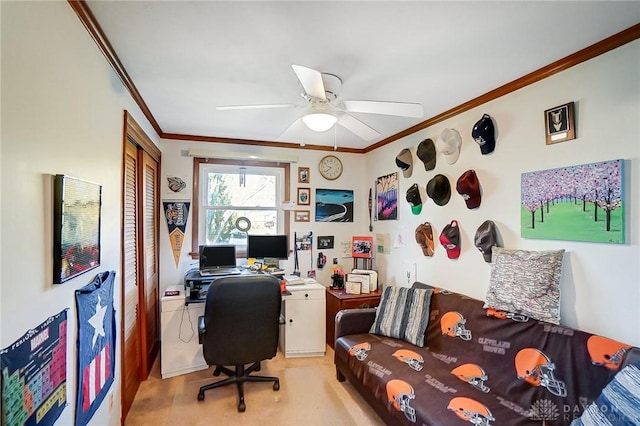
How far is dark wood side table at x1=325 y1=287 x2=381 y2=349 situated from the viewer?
3.25m

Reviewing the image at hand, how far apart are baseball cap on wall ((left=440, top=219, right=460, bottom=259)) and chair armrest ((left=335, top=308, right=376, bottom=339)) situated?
87cm

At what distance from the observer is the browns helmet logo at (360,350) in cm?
239

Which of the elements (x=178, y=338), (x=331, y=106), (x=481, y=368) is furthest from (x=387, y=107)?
(x=178, y=338)

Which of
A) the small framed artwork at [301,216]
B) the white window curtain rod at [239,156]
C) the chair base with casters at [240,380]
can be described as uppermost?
the white window curtain rod at [239,156]

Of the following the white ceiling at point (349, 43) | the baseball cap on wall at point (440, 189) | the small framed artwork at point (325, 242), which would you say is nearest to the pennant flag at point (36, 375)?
the white ceiling at point (349, 43)

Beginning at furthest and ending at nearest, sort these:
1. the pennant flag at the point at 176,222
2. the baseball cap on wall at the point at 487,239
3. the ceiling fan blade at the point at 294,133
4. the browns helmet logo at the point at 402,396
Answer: the pennant flag at the point at 176,222, the ceiling fan blade at the point at 294,133, the baseball cap on wall at the point at 487,239, the browns helmet logo at the point at 402,396

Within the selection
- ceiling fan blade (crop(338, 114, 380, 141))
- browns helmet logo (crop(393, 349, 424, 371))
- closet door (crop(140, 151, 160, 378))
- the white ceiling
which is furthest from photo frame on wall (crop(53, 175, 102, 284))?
browns helmet logo (crop(393, 349, 424, 371))

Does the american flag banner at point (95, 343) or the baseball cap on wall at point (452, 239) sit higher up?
the baseball cap on wall at point (452, 239)

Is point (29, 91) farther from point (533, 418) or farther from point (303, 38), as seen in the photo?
point (533, 418)

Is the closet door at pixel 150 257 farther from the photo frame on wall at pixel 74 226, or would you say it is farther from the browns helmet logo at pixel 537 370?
the browns helmet logo at pixel 537 370

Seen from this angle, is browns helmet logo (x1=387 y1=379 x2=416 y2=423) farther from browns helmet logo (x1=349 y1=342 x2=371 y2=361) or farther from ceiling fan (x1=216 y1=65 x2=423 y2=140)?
ceiling fan (x1=216 y1=65 x2=423 y2=140)

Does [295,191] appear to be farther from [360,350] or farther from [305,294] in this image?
[360,350]

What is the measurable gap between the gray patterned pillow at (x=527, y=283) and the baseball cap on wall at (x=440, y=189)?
70 cm

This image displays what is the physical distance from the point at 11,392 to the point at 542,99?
2.83m
